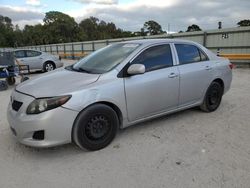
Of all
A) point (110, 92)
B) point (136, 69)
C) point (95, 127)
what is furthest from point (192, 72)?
point (95, 127)

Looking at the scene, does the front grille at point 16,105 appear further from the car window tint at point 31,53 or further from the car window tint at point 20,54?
the car window tint at point 31,53

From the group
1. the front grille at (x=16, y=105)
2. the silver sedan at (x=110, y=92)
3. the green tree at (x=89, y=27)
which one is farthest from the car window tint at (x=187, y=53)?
the green tree at (x=89, y=27)

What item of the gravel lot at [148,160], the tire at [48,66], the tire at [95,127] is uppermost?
the tire at [48,66]

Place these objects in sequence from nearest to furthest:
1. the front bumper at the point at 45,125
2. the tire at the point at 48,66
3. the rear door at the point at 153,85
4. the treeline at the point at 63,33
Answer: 1. the front bumper at the point at 45,125
2. the rear door at the point at 153,85
3. the tire at the point at 48,66
4. the treeline at the point at 63,33

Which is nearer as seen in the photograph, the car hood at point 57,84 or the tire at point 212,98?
the car hood at point 57,84

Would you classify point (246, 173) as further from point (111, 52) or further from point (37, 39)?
point (37, 39)

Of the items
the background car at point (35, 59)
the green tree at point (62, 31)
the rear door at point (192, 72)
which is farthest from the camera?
the green tree at point (62, 31)

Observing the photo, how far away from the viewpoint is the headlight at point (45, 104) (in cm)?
326

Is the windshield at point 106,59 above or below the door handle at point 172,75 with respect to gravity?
above

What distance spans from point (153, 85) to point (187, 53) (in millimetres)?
1189

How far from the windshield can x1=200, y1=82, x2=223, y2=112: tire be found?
6.24 feet

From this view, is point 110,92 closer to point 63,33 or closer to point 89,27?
point 63,33

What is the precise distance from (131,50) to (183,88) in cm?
118

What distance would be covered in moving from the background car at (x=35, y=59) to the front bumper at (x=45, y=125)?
10388mm
